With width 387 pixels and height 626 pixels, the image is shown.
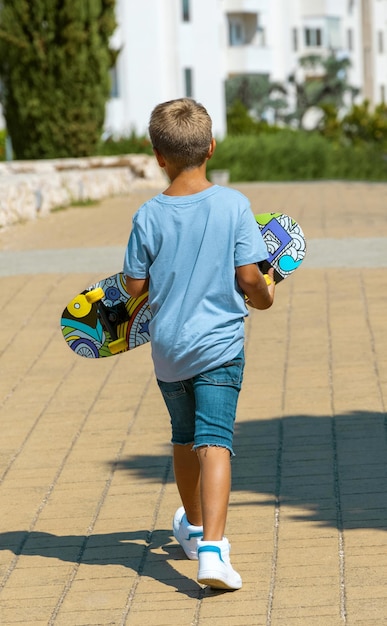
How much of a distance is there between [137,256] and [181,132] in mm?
432

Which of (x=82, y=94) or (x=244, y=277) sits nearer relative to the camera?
(x=244, y=277)

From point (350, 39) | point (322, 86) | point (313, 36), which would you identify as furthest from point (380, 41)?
point (322, 86)

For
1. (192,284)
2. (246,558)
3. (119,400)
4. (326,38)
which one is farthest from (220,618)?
→ (326,38)

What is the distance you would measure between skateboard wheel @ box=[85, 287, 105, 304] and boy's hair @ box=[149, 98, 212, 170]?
2.00 ft

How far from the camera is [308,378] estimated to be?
711cm

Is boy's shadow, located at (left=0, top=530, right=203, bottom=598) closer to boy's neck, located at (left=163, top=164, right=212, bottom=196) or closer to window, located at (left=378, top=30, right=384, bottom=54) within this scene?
boy's neck, located at (left=163, top=164, right=212, bottom=196)

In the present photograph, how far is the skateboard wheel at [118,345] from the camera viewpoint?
14.1ft

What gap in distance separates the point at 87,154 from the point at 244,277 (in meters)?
22.7

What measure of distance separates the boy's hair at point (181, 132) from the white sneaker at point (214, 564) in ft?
4.07

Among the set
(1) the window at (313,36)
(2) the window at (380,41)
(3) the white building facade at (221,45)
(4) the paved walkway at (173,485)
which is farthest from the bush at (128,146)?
(2) the window at (380,41)

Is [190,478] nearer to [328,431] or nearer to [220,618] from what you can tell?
[220,618]

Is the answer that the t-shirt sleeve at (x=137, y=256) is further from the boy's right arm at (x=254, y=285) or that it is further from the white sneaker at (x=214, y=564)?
the white sneaker at (x=214, y=564)

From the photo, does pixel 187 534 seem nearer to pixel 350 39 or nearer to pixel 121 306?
pixel 121 306

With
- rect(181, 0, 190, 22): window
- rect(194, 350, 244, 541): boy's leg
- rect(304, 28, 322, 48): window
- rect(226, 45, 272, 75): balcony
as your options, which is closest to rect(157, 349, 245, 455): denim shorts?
rect(194, 350, 244, 541): boy's leg
